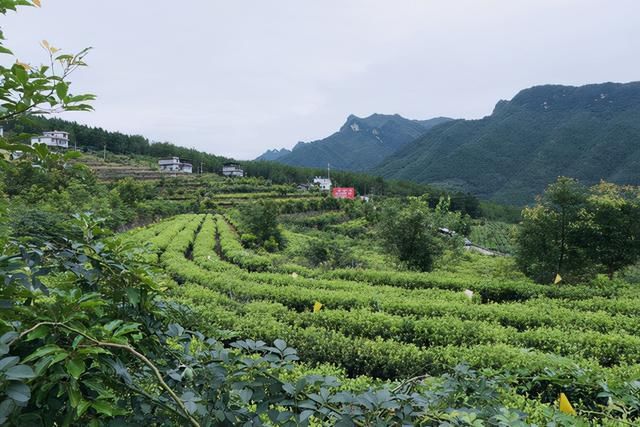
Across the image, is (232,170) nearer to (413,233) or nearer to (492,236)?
(492,236)

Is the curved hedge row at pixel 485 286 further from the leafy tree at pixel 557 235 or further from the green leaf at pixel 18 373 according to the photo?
the green leaf at pixel 18 373

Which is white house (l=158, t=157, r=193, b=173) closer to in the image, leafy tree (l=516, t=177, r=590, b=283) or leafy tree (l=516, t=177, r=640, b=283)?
leafy tree (l=516, t=177, r=590, b=283)

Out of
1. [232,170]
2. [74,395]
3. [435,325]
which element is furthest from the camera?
[232,170]

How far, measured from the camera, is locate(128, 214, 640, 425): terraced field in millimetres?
4992

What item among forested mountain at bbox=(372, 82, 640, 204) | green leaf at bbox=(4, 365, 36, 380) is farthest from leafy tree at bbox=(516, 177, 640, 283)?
forested mountain at bbox=(372, 82, 640, 204)

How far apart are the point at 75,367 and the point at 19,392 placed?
139 millimetres

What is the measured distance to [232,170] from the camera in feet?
260

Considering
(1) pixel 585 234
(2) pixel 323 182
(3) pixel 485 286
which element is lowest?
(3) pixel 485 286

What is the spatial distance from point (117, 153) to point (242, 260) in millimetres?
80064

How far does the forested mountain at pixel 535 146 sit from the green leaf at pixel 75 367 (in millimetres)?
89874

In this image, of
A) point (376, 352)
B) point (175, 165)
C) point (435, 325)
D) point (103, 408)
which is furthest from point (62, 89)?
point (175, 165)

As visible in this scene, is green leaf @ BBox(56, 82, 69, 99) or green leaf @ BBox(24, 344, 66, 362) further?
green leaf @ BBox(56, 82, 69, 99)

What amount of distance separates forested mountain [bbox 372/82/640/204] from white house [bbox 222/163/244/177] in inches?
2272

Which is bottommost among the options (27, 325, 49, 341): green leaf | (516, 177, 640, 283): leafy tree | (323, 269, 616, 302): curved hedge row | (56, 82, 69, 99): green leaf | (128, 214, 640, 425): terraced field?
(323, 269, 616, 302): curved hedge row
